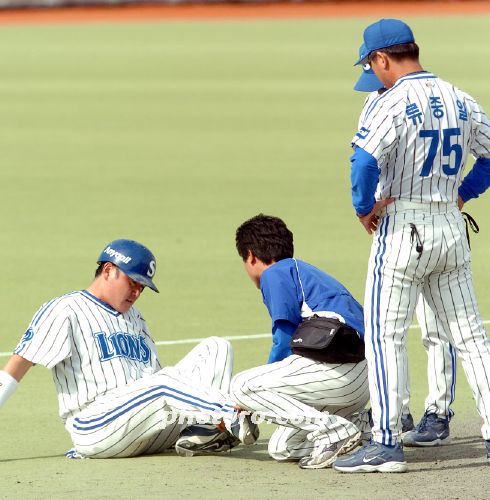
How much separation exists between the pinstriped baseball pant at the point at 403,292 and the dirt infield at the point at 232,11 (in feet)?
111

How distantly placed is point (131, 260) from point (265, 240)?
745mm

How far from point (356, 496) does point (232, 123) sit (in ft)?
57.1

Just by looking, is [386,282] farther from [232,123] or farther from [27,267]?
[232,123]

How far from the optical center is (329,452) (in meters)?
7.15

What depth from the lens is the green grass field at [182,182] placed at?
7.38 metres

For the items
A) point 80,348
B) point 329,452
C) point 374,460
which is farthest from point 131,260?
point 374,460

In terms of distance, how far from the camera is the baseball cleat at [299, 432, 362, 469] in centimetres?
715

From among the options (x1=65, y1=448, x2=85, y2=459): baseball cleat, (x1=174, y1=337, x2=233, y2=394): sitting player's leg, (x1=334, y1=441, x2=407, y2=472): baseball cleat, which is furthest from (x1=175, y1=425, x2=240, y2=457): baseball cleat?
(x1=334, y1=441, x2=407, y2=472): baseball cleat

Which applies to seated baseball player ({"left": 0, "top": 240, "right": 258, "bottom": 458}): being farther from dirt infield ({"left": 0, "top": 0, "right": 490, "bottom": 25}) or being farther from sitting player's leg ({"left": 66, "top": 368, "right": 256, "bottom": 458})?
dirt infield ({"left": 0, "top": 0, "right": 490, "bottom": 25})

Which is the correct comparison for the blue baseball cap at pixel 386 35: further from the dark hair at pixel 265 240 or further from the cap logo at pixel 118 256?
the cap logo at pixel 118 256

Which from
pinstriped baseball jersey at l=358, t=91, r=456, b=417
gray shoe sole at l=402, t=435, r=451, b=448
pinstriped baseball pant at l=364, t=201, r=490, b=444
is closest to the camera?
pinstriped baseball pant at l=364, t=201, r=490, b=444

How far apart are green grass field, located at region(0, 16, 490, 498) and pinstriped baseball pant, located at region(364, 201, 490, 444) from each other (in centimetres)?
43

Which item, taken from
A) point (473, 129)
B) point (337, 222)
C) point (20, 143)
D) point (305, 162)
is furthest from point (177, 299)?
point (20, 143)

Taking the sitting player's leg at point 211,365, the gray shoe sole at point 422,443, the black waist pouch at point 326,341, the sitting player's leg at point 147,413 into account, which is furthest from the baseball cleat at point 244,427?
the gray shoe sole at point 422,443
